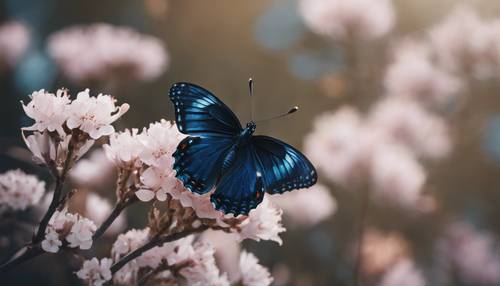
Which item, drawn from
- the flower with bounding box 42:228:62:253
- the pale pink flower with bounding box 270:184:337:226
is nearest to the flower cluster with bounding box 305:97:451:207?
the pale pink flower with bounding box 270:184:337:226

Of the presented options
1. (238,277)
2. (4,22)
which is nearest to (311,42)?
(4,22)

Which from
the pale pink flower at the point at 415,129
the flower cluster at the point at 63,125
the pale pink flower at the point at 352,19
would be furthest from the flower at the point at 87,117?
the pale pink flower at the point at 352,19

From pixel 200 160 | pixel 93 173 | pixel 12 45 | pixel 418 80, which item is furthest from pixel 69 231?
pixel 12 45

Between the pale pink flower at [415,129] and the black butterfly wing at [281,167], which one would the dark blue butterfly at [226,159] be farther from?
the pale pink flower at [415,129]

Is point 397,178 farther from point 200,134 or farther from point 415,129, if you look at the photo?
point 200,134

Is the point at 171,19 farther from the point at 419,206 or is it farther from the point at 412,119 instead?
the point at 419,206

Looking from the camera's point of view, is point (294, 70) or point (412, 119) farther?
point (294, 70)

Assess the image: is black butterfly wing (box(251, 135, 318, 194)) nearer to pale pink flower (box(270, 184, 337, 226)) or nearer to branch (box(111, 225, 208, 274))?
branch (box(111, 225, 208, 274))
